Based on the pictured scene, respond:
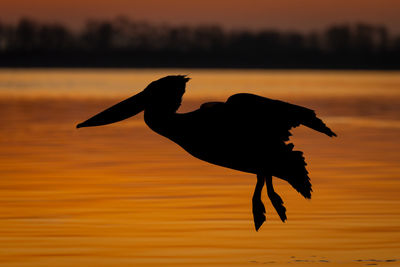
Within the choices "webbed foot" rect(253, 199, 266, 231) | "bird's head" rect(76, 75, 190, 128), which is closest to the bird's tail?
"webbed foot" rect(253, 199, 266, 231)

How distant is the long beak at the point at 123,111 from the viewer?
8734mm

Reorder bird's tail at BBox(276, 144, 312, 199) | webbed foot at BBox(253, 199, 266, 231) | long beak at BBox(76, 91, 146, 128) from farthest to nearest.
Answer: webbed foot at BBox(253, 199, 266, 231) < bird's tail at BBox(276, 144, 312, 199) < long beak at BBox(76, 91, 146, 128)

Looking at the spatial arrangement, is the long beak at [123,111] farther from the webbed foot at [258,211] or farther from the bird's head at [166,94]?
the webbed foot at [258,211]

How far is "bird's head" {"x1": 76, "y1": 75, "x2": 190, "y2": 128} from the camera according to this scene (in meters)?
8.64

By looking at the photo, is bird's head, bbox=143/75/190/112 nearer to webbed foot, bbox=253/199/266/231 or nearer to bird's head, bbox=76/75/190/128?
bird's head, bbox=76/75/190/128

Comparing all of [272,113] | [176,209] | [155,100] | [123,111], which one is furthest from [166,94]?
[176,209]

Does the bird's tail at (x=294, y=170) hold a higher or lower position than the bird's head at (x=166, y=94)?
lower

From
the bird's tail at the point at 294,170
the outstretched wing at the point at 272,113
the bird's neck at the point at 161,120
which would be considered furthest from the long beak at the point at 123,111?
the bird's tail at the point at 294,170

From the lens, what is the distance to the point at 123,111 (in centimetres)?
880

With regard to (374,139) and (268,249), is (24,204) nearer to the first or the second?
(268,249)

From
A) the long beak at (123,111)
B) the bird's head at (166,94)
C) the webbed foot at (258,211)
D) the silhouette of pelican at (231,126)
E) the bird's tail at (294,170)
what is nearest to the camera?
the silhouette of pelican at (231,126)

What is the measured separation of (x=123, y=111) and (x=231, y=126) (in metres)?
0.85

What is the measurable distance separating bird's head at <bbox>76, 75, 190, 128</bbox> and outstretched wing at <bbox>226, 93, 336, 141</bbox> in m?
0.40

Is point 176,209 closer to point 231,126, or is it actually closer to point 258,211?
point 258,211
